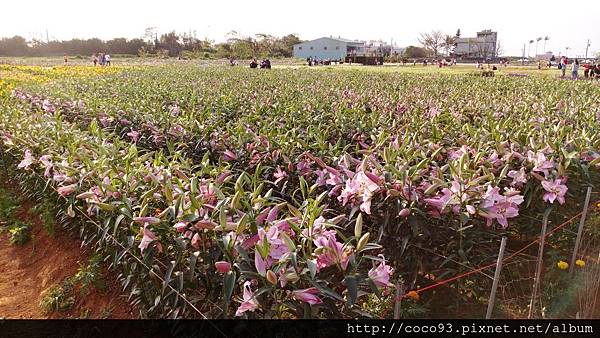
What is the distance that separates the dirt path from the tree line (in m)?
56.1

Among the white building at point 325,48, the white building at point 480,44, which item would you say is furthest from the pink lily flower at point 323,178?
the white building at point 480,44

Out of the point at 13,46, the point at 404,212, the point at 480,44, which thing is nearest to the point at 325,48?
the point at 480,44

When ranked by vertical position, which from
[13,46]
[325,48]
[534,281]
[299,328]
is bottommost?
[534,281]

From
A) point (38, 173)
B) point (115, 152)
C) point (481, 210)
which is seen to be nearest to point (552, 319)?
point (481, 210)

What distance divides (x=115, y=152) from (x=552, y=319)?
9.96 ft

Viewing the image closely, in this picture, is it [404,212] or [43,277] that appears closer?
[404,212]

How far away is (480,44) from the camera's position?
79438 mm

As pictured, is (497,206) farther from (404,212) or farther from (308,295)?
(308,295)

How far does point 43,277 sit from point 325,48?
79.6 metres

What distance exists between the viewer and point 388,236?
2656 mm

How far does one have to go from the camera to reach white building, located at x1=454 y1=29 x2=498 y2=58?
77.7 meters

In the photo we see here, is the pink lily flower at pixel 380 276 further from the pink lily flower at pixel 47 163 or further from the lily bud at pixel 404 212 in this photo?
the pink lily flower at pixel 47 163

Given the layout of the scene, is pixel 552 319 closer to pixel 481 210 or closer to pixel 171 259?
pixel 481 210

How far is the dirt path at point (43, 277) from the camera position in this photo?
3025mm
